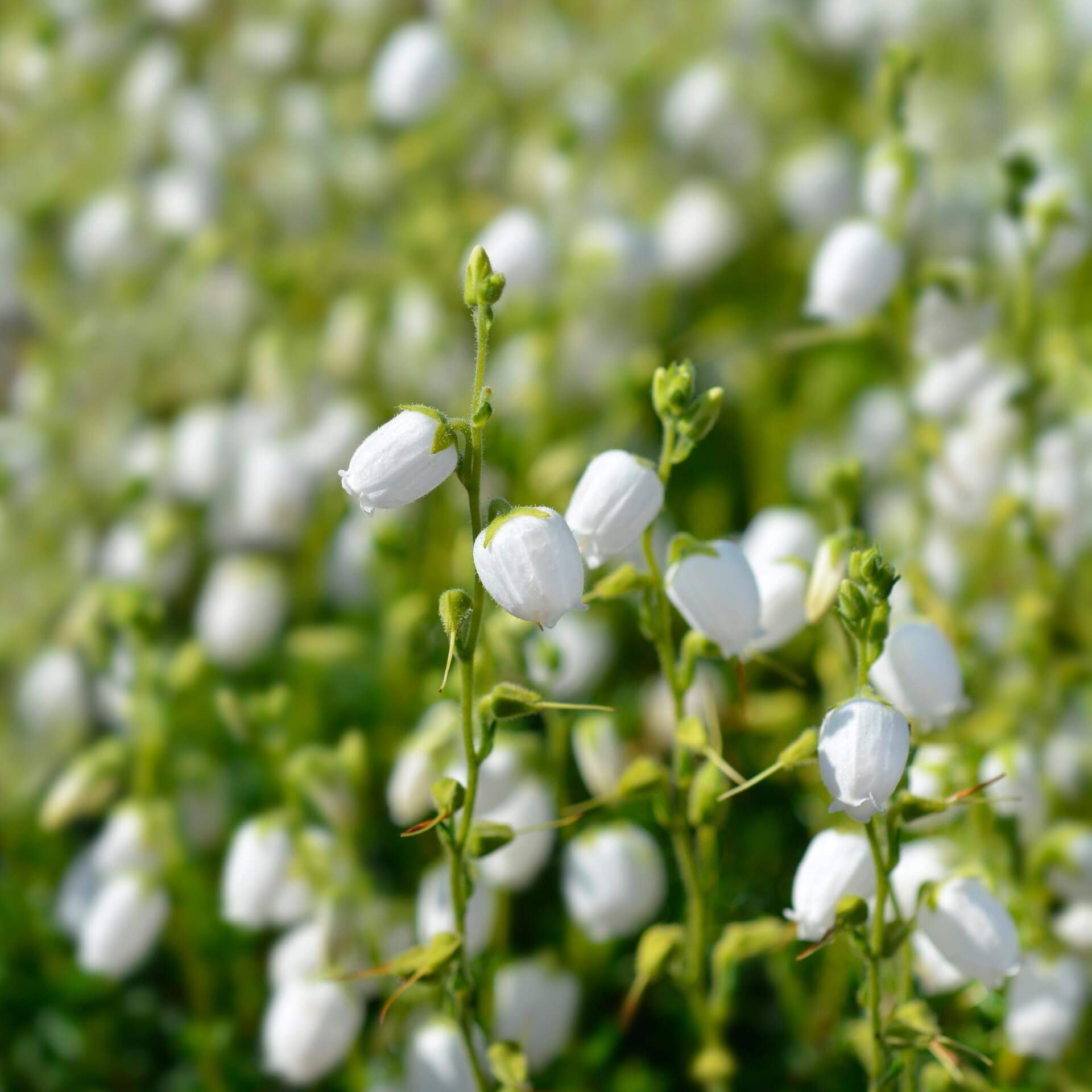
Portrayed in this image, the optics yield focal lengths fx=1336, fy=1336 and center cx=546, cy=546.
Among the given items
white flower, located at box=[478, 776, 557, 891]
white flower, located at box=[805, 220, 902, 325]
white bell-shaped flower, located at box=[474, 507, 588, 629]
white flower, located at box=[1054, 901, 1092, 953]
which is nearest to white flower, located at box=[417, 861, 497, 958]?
white flower, located at box=[478, 776, 557, 891]

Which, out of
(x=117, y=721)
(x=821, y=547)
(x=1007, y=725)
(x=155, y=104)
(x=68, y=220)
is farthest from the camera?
(x=155, y=104)

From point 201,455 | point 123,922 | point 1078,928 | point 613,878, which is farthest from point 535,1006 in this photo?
point 201,455

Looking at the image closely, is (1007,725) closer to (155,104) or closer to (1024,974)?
(1024,974)

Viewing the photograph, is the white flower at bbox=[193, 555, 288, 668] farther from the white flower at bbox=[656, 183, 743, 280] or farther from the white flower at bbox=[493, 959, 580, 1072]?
the white flower at bbox=[656, 183, 743, 280]

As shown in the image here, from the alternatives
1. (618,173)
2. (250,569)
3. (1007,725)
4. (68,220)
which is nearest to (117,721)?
(250,569)

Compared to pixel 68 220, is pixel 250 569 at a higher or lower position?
lower

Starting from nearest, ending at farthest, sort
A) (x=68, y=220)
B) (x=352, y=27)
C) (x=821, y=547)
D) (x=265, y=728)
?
(x=821, y=547) < (x=265, y=728) < (x=68, y=220) < (x=352, y=27)

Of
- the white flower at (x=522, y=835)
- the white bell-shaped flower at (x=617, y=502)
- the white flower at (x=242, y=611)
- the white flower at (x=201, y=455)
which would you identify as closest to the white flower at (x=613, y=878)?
the white flower at (x=522, y=835)

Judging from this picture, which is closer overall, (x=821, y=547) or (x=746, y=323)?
(x=821, y=547)
